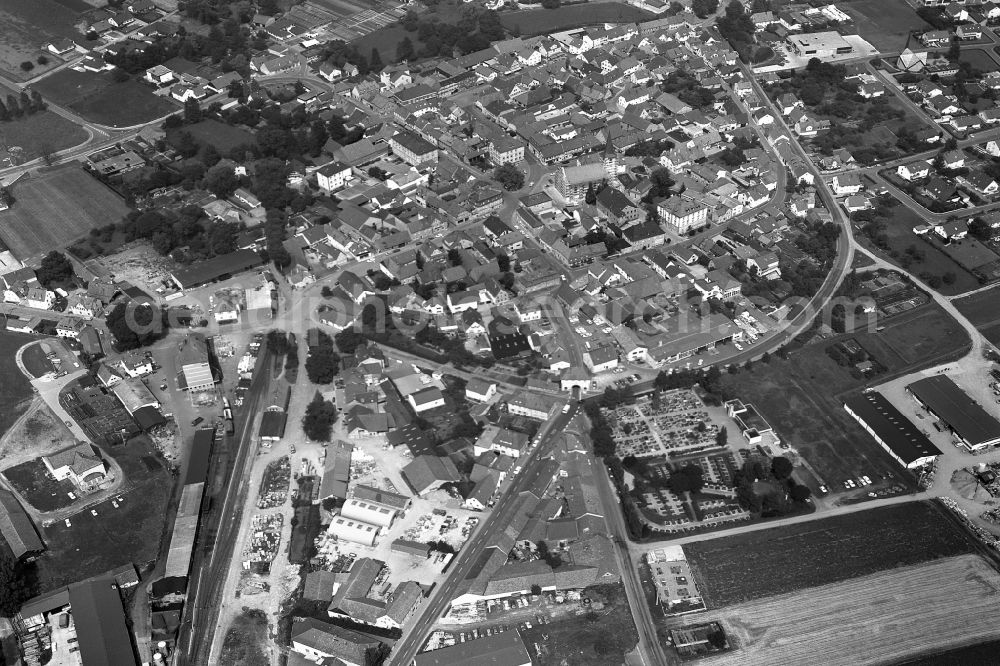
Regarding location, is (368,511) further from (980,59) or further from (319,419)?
(980,59)

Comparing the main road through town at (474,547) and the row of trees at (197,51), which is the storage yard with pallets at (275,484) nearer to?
the main road through town at (474,547)

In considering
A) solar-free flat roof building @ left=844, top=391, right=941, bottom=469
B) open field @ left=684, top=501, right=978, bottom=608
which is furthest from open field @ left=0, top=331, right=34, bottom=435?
solar-free flat roof building @ left=844, top=391, right=941, bottom=469

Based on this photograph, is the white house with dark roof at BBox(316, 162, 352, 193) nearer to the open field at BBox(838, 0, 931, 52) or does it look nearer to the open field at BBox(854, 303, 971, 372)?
the open field at BBox(854, 303, 971, 372)

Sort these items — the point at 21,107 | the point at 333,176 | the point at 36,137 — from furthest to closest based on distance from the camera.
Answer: the point at 21,107 < the point at 36,137 < the point at 333,176

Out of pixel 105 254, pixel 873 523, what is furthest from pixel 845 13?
pixel 105 254

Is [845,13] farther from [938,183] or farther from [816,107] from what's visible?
[938,183]

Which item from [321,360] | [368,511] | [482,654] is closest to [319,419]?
[321,360]

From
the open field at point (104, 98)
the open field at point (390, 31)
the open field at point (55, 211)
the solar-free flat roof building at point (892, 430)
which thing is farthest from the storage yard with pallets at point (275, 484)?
the open field at point (390, 31)
